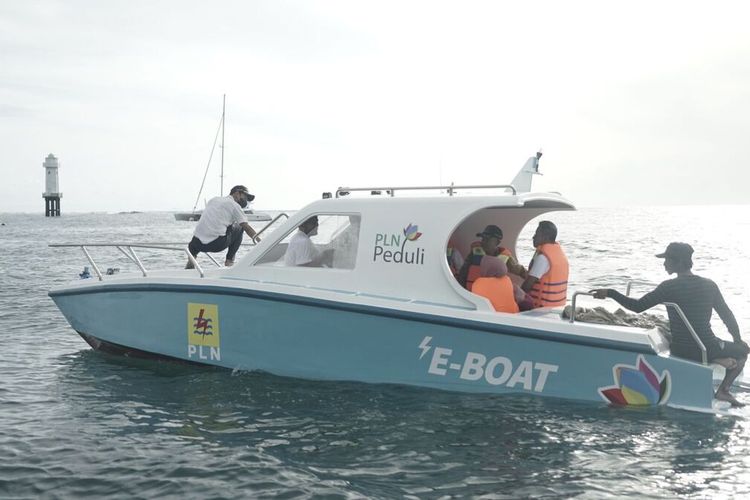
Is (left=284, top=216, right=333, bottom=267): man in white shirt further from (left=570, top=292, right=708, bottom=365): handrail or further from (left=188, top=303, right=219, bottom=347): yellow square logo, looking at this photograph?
(left=570, top=292, right=708, bottom=365): handrail

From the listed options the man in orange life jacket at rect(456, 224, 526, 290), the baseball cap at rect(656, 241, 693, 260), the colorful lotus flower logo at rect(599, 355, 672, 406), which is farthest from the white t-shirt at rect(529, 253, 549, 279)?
the colorful lotus flower logo at rect(599, 355, 672, 406)

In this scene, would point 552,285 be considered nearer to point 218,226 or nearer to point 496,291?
point 496,291

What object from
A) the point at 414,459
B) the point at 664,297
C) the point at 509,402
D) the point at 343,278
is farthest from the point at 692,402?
the point at 343,278

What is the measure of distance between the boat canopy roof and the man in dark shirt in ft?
4.73

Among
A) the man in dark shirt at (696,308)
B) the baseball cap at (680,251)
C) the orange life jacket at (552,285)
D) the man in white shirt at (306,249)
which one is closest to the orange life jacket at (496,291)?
the orange life jacket at (552,285)

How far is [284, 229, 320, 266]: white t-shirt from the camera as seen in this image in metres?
7.66

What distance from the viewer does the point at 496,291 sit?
6.85m

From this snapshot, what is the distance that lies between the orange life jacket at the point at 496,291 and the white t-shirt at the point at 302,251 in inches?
73.5

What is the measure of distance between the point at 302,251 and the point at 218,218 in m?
1.85

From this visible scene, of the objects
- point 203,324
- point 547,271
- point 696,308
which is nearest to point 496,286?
point 547,271

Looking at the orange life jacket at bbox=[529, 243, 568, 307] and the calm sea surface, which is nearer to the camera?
the calm sea surface

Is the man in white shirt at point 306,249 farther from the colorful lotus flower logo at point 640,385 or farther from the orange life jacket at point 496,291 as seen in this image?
the colorful lotus flower logo at point 640,385

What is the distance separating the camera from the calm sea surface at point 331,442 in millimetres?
5141

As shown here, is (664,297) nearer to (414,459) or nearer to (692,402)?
(692,402)
